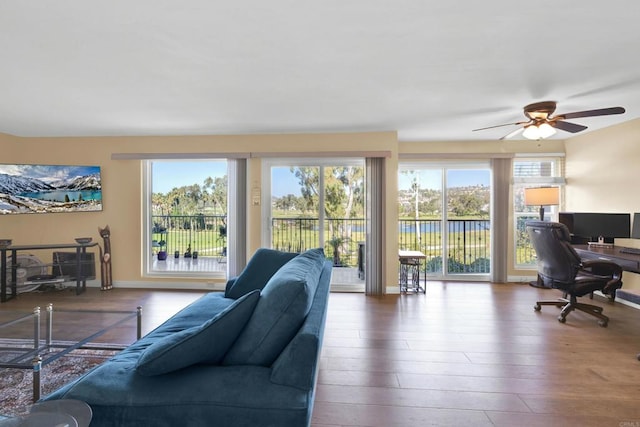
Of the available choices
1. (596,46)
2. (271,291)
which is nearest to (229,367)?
(271,291)

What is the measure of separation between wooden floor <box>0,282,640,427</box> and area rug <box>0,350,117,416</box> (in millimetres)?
534

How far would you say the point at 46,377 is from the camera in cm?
226

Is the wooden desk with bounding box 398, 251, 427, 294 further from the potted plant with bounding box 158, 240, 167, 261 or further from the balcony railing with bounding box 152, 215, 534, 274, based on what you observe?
the potted plant with bounding box 158, 240, 167, 261

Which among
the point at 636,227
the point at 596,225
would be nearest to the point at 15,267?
the point at 596,225

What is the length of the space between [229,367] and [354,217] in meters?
3.65

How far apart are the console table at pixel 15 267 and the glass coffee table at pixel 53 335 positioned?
2.49 ft

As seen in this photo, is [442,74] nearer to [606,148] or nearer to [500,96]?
[500,96]

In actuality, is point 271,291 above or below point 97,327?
above

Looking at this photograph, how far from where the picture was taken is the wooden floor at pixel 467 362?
1.90m

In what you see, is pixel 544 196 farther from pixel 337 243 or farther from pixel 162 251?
pixel 162 251

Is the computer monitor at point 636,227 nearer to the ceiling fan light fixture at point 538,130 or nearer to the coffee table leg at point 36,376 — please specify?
the ceiling fan light fixture at point 538,130

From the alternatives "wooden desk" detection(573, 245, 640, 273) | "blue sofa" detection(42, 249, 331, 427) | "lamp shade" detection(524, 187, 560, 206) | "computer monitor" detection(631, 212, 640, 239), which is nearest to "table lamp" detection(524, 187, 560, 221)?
"lamp shade" detection(524, 187, 560, 206)

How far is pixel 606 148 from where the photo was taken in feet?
14.3

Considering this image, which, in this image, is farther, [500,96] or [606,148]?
[606,148]
